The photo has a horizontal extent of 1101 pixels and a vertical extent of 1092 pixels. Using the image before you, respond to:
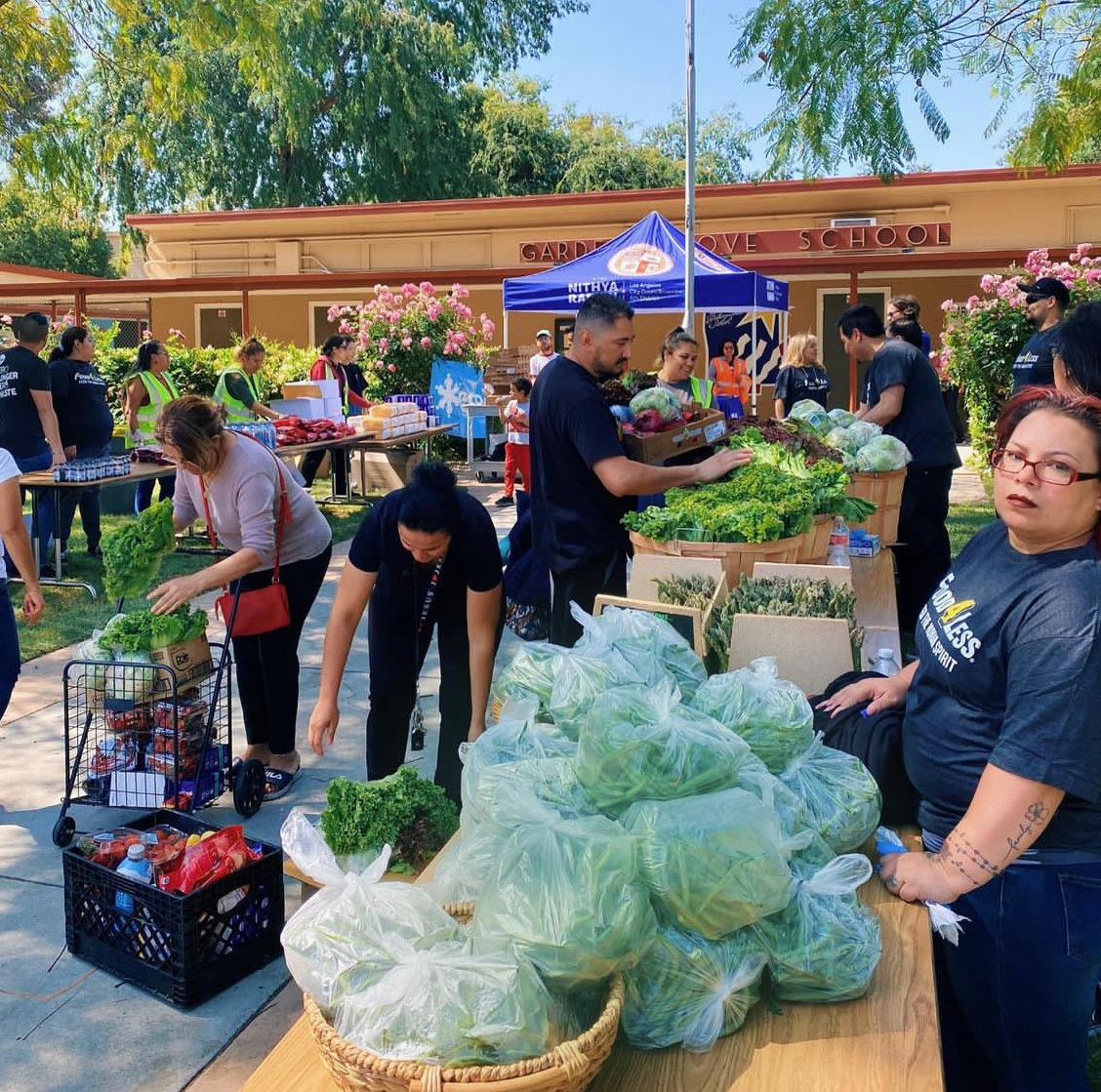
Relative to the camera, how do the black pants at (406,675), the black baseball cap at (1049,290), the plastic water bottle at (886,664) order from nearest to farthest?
the plastic water bottle at (886,664)
the black pants at (406,675)
the black baseball cap at (1049,290)

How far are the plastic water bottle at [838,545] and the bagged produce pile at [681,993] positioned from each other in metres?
3.00

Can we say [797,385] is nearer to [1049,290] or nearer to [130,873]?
[1049,290]

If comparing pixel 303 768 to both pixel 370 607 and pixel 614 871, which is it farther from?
pixel 614 871

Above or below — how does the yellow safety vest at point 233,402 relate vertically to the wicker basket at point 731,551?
above

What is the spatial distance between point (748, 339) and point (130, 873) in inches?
682

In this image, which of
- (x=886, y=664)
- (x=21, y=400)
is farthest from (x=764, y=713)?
(x=21, y=400)

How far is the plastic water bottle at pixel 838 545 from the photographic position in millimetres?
4695

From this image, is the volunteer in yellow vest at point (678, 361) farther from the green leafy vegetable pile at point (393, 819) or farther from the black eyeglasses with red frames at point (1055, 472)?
the black eyeglasses with red frames at point (1055, 472)

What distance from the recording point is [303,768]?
534 centimetres

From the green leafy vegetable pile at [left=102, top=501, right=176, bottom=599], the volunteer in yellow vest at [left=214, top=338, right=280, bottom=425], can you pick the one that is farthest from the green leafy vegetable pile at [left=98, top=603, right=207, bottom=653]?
the volunteer in yellow vest at [left=214, top=338, right=280, bottom=425]

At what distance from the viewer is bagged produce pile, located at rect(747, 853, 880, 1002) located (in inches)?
75.5

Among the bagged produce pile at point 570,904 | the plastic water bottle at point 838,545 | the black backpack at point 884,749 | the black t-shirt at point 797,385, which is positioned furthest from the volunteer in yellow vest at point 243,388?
the bagged produce pile at point 570,904

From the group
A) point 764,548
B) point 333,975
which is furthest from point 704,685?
point 764,548

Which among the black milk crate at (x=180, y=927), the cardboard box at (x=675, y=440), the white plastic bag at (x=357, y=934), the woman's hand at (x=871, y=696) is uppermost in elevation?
the cardboard box at (x=675, y=440)
